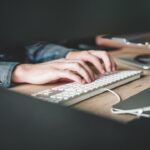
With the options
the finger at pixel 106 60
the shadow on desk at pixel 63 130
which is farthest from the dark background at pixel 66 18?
the shadow on desk at pixel 63 130

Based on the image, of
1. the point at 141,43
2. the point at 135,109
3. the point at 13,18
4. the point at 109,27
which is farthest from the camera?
the point at 141,43

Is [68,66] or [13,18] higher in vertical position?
[13,18]

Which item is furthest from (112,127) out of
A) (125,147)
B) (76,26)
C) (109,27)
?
(109,27)

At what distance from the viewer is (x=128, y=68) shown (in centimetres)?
Result: 104

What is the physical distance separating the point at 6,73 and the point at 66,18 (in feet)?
0.68

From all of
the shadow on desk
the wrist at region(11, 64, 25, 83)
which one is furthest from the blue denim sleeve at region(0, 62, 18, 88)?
the shadow on desk

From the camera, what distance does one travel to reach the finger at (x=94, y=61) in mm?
949

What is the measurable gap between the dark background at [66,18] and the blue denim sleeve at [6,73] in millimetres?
123

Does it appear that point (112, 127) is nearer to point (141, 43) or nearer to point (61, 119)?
point (61, 119)

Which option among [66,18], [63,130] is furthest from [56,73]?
[63,130]

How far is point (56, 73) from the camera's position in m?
0.82

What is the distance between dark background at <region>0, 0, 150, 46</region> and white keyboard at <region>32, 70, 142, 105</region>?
14cm

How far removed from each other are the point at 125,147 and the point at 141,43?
2.95 ft

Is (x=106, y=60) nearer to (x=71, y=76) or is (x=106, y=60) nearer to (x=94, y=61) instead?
(x=94, y=61)
